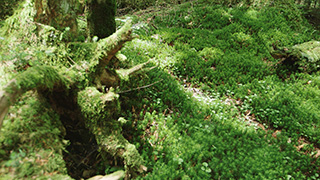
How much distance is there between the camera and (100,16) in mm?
4398

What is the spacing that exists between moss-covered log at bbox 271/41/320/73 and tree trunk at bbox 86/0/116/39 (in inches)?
232

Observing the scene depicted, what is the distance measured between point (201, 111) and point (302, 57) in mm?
4612

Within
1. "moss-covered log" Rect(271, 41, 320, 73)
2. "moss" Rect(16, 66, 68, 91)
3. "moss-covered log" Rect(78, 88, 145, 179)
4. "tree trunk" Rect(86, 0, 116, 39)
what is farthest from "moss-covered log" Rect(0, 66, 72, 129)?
"moss-covered log" Rect(271, 41, 320, 73)

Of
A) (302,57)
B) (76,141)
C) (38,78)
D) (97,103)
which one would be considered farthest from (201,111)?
(302,57)

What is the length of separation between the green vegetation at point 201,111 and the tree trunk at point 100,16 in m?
1.00

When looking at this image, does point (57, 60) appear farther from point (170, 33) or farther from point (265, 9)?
point (265, 9)

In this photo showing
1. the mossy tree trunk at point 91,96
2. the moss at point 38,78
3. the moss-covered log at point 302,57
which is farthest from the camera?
the moss-covered log at point 302,57

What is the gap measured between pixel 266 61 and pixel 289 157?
14.2ft

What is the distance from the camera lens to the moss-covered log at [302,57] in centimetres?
670

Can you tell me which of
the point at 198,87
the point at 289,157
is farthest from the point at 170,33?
the point at 289,157

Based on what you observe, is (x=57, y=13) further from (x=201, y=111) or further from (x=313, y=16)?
(x=313, y=16)

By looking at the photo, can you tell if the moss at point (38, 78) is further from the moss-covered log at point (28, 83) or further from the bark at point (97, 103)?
the bark at point (97, 103)

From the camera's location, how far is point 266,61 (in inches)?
291

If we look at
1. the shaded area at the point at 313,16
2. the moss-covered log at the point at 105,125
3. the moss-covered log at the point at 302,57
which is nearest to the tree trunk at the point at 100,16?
the moss-covered log at the point at 105,125
